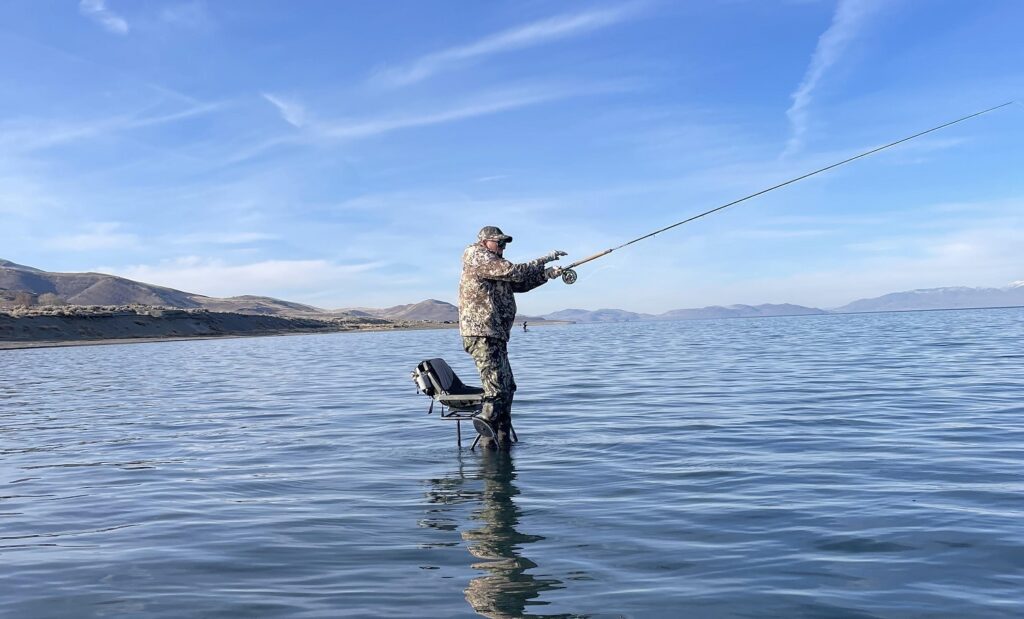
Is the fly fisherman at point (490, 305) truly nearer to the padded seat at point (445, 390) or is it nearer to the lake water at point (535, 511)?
the padded seat at point (445, 390)

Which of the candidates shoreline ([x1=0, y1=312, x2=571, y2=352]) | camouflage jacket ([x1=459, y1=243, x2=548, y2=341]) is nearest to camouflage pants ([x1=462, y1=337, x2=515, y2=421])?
camouflage jacket ([x1=459, y1=243, x2=548, y2=341])

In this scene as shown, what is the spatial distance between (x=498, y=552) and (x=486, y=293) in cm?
489

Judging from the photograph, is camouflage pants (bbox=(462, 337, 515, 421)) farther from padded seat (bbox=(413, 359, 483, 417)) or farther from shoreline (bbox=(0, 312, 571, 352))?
shoreline (bbox=(0, 312, 571, 352))

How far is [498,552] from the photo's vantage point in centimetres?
689

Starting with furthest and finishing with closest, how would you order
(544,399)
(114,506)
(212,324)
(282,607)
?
1. (212,324)
2. (544,399)
3. (114,506)
4. (282,607)

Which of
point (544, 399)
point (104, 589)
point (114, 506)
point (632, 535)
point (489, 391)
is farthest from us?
point (544, 399)

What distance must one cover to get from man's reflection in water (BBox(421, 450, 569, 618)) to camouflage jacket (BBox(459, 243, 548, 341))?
2.00 meters

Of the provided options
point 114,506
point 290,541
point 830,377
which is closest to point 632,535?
point 290,541

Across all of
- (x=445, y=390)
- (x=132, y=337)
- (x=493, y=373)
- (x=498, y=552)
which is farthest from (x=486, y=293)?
(x=132, y=337)

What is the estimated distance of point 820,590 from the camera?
19.0 ft

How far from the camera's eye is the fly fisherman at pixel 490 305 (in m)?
11.0

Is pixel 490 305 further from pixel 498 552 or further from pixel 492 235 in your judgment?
pixel 498 552

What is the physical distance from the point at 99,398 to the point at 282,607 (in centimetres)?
1844

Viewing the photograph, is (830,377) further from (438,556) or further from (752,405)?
(438,556)
